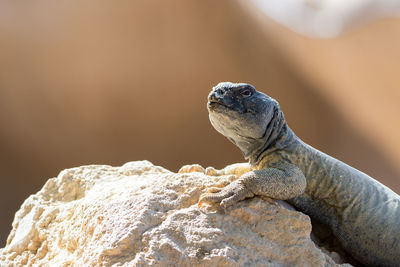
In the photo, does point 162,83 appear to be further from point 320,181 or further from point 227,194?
Result: point 227,194

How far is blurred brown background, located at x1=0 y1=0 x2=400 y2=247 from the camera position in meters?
4.86

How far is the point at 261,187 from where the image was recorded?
1692 mm

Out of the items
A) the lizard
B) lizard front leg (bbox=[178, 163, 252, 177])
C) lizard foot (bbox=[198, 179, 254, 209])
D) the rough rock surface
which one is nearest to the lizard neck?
the lizard

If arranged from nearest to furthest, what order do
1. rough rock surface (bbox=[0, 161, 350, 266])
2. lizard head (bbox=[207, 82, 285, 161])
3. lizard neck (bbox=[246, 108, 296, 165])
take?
rough rock surface (bbox=[0, 161, 350, 266]), lizard head (bbox=[207, 82, 285, 161]), lizard neck (bbox=[246, 108, 296, 165])

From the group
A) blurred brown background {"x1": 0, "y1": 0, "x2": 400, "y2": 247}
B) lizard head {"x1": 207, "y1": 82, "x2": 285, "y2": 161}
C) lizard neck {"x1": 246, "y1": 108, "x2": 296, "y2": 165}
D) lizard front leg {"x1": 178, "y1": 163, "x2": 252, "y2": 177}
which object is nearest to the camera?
lizard head {"x1": 207, "y1": 82, "x2": 285, "y2": 161}

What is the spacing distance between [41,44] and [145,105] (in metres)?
1.33

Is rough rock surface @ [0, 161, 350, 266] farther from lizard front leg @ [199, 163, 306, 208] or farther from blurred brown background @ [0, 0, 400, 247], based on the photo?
blurred brown background @ [0, 0, 400, 247]

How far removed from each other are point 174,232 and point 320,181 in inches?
31.9

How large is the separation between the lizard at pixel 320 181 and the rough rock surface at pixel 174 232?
0.87 feet

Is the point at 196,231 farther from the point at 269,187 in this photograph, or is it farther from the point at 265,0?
the point at 265,0

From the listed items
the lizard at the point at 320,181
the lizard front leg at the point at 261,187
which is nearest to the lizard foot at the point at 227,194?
the lizard front leg at the point at 261,187

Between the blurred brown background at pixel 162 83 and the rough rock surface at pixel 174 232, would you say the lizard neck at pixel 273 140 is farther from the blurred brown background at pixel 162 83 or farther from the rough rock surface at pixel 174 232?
the blurred brown background at pixel 162 83

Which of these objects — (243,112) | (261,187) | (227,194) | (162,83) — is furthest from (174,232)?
(162,83)

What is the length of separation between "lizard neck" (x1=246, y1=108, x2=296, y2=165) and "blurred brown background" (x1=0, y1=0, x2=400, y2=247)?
290 cm
